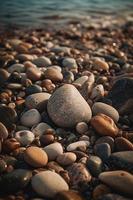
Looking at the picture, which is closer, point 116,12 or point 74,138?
point 74,138

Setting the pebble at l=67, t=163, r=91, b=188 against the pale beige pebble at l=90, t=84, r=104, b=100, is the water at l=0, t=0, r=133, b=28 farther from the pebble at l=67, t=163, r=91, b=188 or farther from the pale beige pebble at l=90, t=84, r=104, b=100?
the pebble at l=67, t=163, r=91, b=188

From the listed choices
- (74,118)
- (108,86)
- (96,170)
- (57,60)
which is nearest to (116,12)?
(57,60)

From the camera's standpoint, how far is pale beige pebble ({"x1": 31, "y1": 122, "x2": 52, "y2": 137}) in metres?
3.38

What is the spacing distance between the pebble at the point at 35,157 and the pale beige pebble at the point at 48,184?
176mm

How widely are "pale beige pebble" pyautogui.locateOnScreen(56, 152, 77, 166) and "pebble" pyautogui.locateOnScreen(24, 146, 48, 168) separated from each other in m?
0.14

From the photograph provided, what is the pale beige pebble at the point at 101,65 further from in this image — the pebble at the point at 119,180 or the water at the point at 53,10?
the water at the point at 53,10

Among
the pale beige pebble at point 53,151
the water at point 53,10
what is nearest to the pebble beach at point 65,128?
the pale beige pebble at point 53,151

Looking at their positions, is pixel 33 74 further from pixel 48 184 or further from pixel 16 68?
pixel 48 184

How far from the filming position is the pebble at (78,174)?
2750mm

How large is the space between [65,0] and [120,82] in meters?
8.29

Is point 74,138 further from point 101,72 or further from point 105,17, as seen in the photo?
point 105,17

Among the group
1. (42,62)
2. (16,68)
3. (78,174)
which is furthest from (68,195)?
(42,62)

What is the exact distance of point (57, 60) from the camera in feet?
17.3

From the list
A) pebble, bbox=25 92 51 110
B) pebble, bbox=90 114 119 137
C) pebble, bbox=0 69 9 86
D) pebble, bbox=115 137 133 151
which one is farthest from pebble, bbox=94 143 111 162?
pebble, bbox=0 69 9 86
